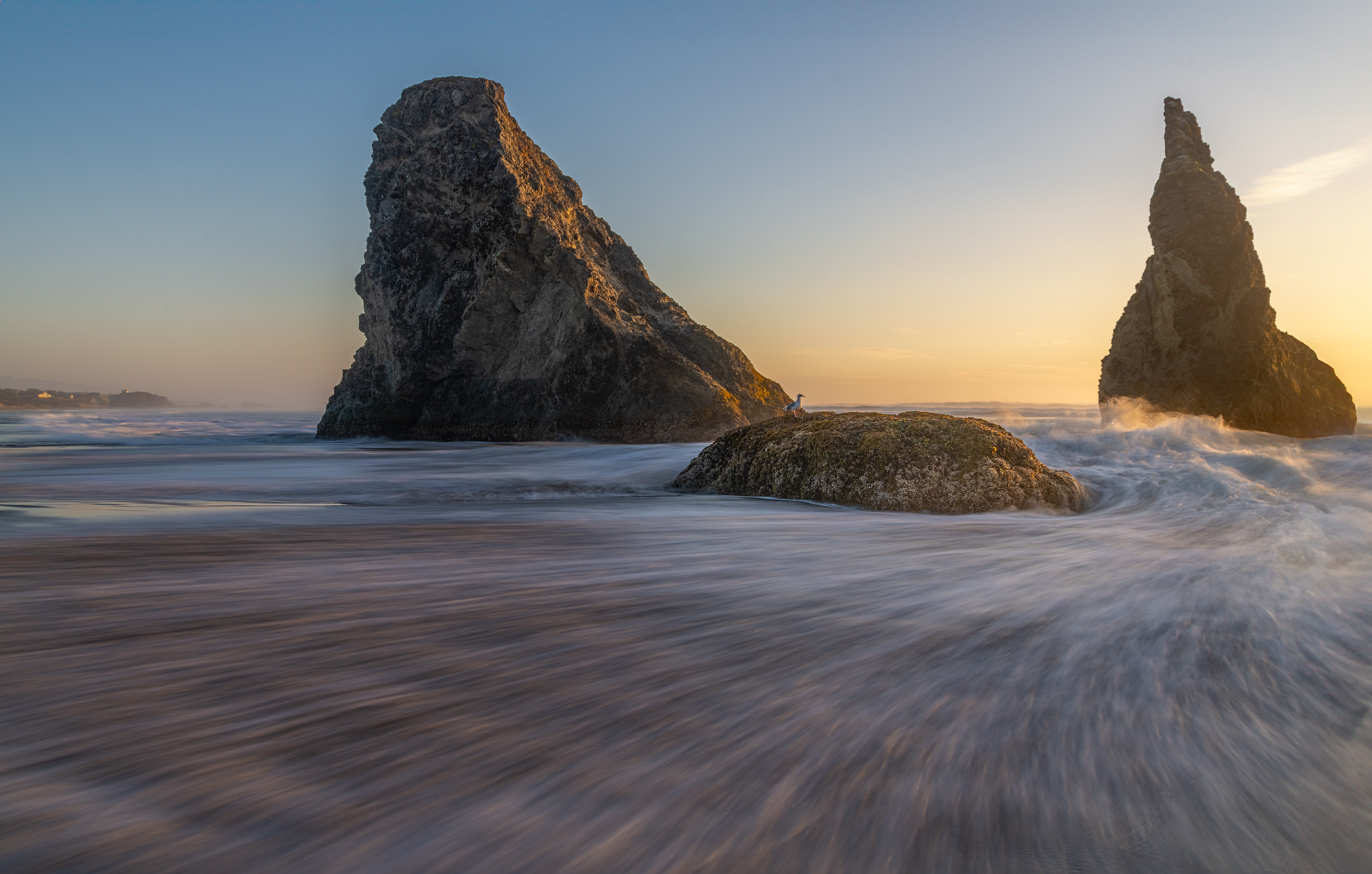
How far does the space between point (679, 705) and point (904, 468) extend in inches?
164

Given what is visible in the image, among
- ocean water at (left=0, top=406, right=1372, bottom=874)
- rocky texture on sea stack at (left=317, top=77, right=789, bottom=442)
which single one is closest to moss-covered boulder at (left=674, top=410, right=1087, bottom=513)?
ocean water at (left=0, top=406, right=1372, bottom=874)

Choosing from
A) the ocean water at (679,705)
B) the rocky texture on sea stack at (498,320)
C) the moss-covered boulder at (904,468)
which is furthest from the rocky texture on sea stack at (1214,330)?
the ocean water at (679,705)

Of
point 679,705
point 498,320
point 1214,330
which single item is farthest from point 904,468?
point 1214,330

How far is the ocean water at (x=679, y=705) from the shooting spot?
3.22 ft

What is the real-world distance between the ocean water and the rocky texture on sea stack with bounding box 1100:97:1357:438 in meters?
16.1

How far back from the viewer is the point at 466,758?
46.6 inches

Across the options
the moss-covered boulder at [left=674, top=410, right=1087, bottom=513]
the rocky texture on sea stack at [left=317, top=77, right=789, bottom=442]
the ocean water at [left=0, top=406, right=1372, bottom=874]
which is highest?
the rocky texture on sea stack at [left=317, top=77, right=789, bottom=442]

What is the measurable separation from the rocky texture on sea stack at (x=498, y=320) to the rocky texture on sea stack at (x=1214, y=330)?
33.5 ft

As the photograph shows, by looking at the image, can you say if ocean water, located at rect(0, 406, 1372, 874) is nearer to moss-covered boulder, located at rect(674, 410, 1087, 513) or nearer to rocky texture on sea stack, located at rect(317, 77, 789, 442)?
moss-covered boulder, located at rect(674, 410, 1087, 513)

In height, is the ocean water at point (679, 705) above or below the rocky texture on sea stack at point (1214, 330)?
below

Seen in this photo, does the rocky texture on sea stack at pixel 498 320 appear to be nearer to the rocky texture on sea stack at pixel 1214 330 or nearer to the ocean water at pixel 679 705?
the rocky texture on sea stack at pixel 1214 330

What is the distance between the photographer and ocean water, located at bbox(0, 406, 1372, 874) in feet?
3.22

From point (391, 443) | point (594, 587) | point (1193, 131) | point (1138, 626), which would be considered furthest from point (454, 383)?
point (1193, 131)

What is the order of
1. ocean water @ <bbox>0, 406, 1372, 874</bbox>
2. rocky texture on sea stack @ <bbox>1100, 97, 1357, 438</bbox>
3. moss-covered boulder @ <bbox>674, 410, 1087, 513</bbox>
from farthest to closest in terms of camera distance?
rocky texture on sea stack @ <bbox>1100, 97, 1357, 438</bbox> < moss-covered boulder @ <bbox>674, 410, 1087, 513</bbox> < ocean water @ <bbox>0, 406, 1372, 874</bbox>
